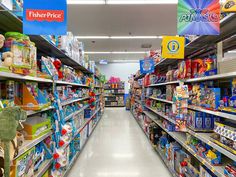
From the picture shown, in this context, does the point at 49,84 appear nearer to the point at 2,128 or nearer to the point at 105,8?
the point at 2,128

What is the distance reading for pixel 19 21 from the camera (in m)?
1.91

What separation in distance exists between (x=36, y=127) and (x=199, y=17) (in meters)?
2.18

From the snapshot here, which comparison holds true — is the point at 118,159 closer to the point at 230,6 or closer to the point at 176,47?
the point at 176,47

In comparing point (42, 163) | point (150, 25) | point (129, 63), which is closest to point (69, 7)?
point (150, 25)

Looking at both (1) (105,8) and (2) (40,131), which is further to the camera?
(1) (105,8)

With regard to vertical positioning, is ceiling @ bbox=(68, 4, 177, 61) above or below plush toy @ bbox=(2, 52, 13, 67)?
above

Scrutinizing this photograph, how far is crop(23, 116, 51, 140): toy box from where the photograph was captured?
2.17 metres

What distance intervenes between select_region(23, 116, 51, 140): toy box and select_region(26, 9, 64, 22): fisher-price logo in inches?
46.0

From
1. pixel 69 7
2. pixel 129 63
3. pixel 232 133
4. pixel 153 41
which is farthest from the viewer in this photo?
pixel 129 63

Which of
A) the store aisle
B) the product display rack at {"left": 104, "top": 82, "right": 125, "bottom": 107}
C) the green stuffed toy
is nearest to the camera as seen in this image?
the green stuffed toy

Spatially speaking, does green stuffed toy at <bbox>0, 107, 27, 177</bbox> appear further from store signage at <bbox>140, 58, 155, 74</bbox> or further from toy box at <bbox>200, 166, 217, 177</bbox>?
store signage at <bbox>140, 58, 155, 74</bbox>

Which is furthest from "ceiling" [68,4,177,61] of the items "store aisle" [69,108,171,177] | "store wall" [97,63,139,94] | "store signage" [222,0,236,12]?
"store wall" [97,63,139,94]

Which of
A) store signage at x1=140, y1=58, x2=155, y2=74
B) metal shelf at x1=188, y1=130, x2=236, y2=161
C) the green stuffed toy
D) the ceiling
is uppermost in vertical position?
the ceiling

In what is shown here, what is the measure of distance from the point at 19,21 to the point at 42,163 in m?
1.76
